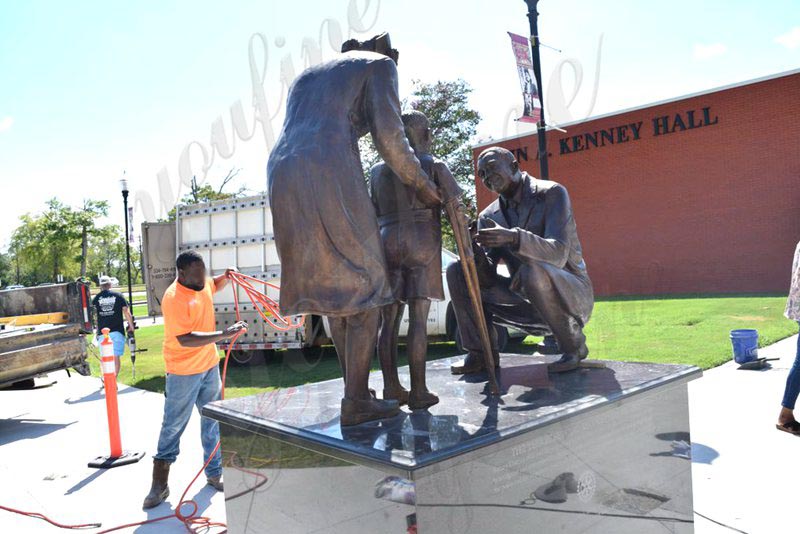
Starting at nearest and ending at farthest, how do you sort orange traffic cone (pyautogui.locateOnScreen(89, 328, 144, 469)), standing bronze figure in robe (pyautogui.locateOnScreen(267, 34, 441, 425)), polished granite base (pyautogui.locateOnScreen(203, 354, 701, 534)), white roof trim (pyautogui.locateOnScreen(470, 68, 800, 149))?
polished granite base (pyautogui.locateOnScreen(203, 354, 701, 534)) → standing bronze figure in robe (pyautogui.locateOnScreen(267, 34, 441, 425)) → orange traffic cone (pyautogui.locateOnScreen(89, 328, 144, 469)) → white roof trim (pyautogui.locateOnScreen(470, 68, 800, 149))

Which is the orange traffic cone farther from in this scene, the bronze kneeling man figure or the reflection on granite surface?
the bronze kneeling man figure

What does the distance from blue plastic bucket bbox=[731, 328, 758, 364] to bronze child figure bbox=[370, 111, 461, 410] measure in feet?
20.8

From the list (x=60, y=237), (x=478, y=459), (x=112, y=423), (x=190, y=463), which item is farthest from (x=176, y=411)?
(x=60, y=237)

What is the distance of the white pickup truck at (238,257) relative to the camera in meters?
10.7

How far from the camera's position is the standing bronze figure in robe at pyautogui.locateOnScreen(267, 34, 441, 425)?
2770 millimetres

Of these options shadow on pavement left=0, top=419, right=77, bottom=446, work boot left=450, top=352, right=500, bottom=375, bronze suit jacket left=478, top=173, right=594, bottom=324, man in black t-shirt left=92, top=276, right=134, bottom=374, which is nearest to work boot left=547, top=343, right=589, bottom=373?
bronze suit jacket left=478, top=173, right=594, bottom=324

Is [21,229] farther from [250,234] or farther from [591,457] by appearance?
[591,457]

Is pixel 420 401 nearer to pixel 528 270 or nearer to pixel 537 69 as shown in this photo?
pixel 528 270

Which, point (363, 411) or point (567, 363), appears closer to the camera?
point (363, 411)

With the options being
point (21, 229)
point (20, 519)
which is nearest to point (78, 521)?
point (20, 519)

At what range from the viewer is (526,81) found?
8.40 meters

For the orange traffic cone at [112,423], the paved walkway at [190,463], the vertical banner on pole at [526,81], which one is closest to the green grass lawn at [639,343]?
the paved walkway at [190,463]

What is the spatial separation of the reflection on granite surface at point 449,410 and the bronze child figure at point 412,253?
0.24 m

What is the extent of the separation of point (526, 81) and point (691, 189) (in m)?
13.3
